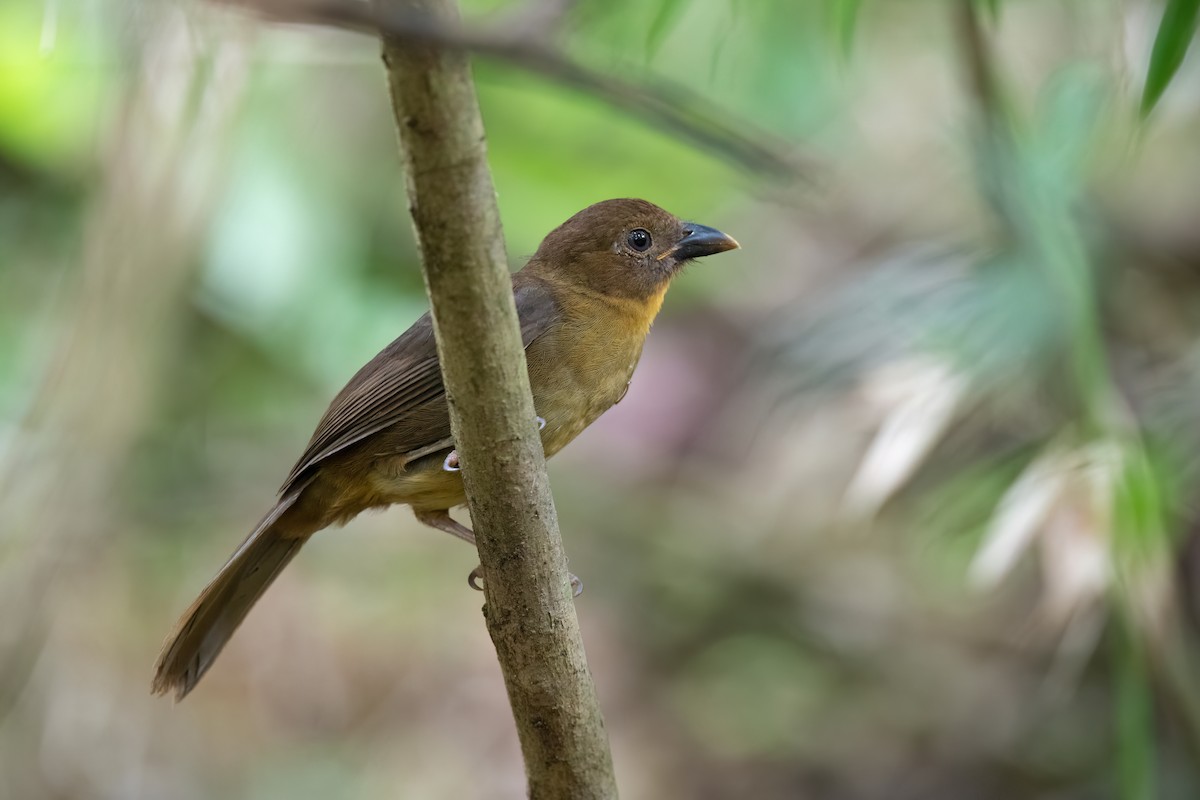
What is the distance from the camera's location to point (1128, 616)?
11.5 ft

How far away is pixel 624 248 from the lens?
379cm

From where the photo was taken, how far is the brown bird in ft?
10.6

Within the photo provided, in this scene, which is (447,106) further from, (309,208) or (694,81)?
(694,81)

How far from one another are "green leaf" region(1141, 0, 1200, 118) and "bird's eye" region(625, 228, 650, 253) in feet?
5.61

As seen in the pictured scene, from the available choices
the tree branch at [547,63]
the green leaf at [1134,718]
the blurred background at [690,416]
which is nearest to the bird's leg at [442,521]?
the blurred background at [690,416]

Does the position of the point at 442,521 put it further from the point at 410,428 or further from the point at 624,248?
the point at 624,248

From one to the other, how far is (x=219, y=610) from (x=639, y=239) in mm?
1537

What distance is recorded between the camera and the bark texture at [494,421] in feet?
5.83

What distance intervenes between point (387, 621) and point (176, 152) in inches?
115

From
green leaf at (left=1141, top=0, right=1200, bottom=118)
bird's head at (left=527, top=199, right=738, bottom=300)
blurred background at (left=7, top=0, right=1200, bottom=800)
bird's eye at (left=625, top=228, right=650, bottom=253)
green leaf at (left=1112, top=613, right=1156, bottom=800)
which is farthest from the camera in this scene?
→ blurred background at (left=7, top=0, right=1200, bottom=800)

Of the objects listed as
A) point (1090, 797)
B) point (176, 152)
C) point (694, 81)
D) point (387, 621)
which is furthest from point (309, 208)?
point (1090, 797)

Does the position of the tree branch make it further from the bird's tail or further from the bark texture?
the bird's tail

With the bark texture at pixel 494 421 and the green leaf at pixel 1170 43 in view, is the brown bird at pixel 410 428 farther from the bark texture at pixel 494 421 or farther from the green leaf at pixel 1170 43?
the green leaf at pixel 1170 43

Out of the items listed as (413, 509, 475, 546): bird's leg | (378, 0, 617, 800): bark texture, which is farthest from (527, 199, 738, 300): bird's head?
(378, 0, 617, 800): bark texture
